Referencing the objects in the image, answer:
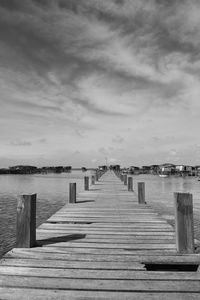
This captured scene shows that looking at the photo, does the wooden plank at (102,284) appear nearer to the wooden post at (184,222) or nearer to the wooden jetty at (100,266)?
the wooden jetty at (100,266)

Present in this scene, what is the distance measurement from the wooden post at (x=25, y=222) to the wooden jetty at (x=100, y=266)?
0.54 ft

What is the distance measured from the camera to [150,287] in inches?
146

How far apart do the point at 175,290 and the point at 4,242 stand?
9617mm

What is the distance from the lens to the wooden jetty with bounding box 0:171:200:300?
11.8 feet

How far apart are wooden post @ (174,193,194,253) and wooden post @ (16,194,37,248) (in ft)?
10.2

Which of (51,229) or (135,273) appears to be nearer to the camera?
(135,273)

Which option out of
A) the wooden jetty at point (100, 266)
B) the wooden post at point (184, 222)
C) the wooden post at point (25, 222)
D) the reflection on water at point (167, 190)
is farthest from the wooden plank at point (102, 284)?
the reflection on water at point (167, 190)

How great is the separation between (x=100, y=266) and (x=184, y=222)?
6.48 ft

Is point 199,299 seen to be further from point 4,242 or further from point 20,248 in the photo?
point 4,242

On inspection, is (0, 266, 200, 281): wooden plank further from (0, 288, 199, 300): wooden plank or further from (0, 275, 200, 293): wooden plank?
(0, 288, 199, 300): wooden plank

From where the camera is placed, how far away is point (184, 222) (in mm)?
5293

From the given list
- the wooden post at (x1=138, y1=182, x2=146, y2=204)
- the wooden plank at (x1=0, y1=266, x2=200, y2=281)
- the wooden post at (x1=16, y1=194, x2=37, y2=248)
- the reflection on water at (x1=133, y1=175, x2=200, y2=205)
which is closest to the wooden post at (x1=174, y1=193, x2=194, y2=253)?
the wooden plank at (x1=0, y1=266, x2=200, y2=281)

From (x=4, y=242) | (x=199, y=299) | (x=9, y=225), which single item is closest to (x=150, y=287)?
(x=199, y=299)

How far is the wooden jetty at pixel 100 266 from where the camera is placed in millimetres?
3588
